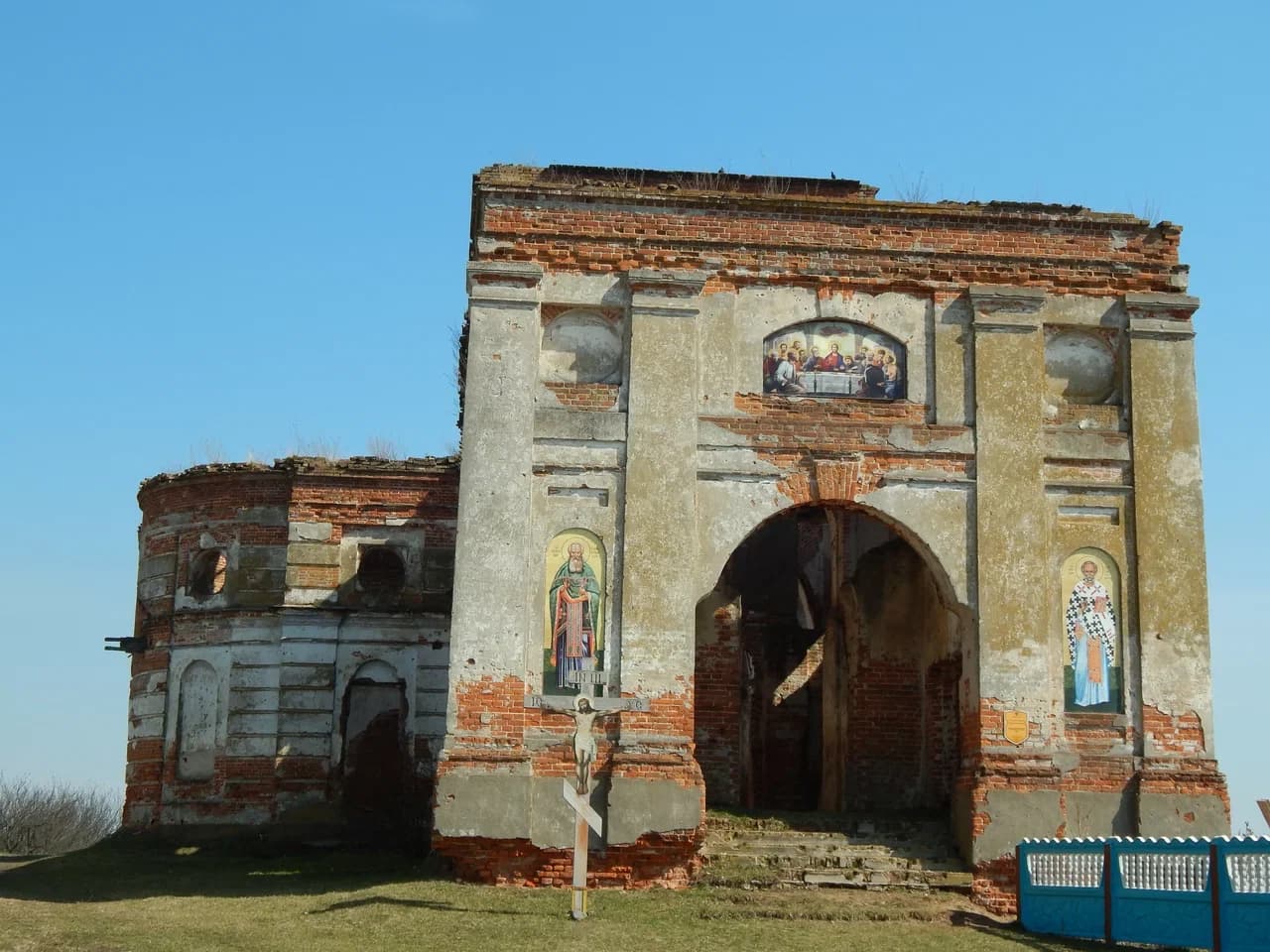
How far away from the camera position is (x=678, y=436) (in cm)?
1661

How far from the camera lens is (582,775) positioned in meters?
14.8

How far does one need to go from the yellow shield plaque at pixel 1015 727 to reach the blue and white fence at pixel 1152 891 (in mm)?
1312

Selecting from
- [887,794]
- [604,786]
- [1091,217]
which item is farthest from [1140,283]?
[604,786]

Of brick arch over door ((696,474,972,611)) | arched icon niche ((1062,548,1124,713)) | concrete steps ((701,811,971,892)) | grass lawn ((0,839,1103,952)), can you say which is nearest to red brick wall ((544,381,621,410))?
brick arch over door ((696,474,972,611))

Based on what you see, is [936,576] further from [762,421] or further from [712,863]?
[712,863]

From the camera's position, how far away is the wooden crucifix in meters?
14.2

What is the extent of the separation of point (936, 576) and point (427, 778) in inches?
322

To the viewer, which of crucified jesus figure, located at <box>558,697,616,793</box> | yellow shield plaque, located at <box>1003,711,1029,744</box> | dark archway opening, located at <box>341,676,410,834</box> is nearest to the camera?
crucified jesus figure, located at <box>558,697,616,793</box>

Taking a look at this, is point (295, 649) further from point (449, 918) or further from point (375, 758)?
point (449, 918)

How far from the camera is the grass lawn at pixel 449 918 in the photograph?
13086mm

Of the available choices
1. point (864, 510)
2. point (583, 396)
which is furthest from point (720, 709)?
point (583, 396)

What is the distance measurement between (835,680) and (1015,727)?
474cm

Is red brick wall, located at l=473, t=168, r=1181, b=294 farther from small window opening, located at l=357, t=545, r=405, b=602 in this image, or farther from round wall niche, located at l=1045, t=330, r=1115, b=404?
small window opening, located at l=357, t=545, r=405, b=602

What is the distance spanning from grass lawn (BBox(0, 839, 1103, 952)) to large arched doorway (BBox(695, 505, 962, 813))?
3872 millimetres
